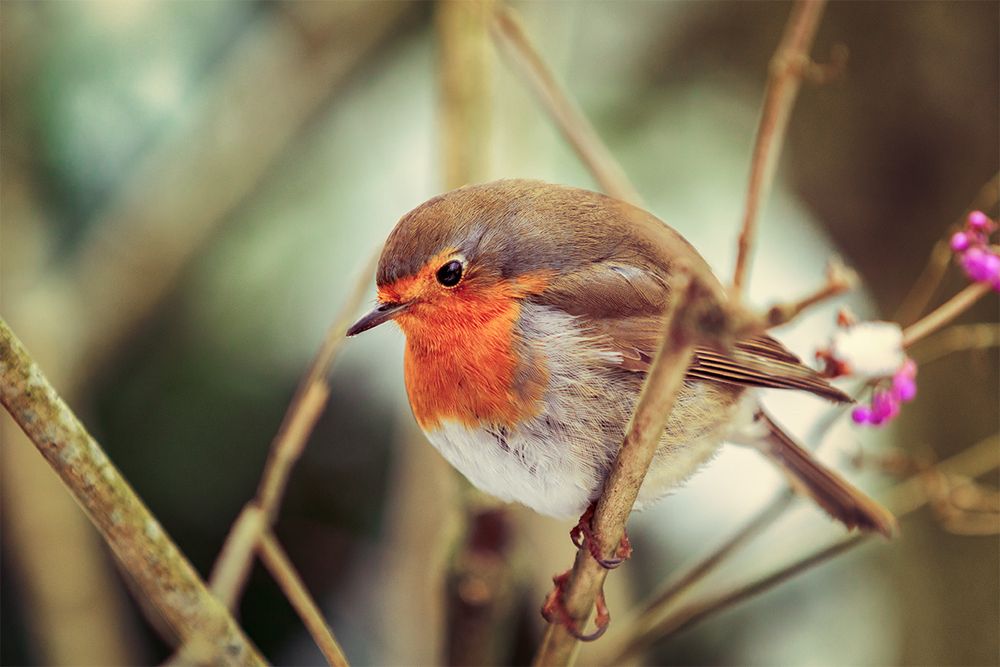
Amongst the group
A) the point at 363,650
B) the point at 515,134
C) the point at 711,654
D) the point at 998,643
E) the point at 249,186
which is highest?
the point at 515,134

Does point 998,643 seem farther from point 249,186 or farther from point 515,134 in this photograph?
point 249,186

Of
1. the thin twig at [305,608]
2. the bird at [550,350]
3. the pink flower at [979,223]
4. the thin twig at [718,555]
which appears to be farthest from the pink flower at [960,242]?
the thin twig at [305,608]

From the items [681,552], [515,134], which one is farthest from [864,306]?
[515,134]

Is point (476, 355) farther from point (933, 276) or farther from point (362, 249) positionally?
point (362, 249)

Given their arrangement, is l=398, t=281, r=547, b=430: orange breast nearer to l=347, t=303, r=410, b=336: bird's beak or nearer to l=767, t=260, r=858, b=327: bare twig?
l=347, t=303, r=410, b=336: bird's beak

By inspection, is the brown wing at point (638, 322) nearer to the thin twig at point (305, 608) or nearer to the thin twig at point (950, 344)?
the thin twig at point (950, 344)
